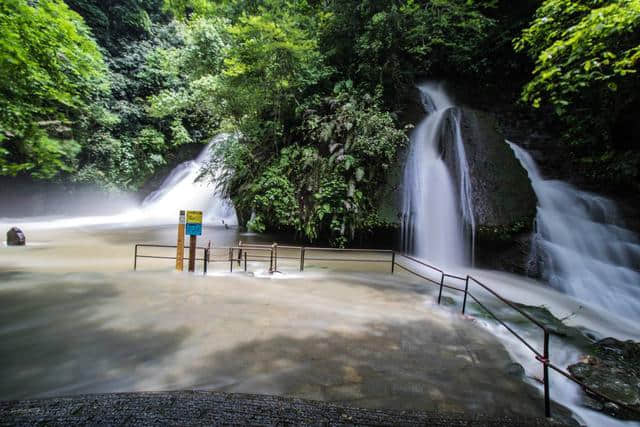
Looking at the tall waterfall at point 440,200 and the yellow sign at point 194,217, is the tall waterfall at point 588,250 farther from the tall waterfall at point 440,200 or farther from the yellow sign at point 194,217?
the yellow sign at point 194,217

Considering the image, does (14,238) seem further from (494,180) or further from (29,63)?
(494,180)

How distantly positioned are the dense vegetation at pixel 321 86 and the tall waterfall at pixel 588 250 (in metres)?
1.75

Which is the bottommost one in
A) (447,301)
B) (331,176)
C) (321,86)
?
(447,301)

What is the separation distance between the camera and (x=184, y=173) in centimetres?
2217

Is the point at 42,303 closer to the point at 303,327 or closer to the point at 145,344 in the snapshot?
the point at 145,344

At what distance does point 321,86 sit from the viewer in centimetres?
1406

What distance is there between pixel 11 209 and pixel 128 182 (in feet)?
19.1

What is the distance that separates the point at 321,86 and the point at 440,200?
8.04 meters

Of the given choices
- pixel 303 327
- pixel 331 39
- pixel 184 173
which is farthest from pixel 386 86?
pixel 184 173

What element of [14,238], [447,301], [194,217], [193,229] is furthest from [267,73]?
[14,238]

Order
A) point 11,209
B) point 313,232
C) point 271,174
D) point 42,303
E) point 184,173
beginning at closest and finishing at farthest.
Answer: point 42,303 → point 313,232 → point 271,174 → point 11,209 → point 184,173

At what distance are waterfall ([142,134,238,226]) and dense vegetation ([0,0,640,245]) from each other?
2.64 m

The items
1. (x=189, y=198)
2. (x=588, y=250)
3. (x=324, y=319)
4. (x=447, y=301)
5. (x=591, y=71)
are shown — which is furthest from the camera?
(x=189, y=198)

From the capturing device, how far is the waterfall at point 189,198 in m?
17.5
